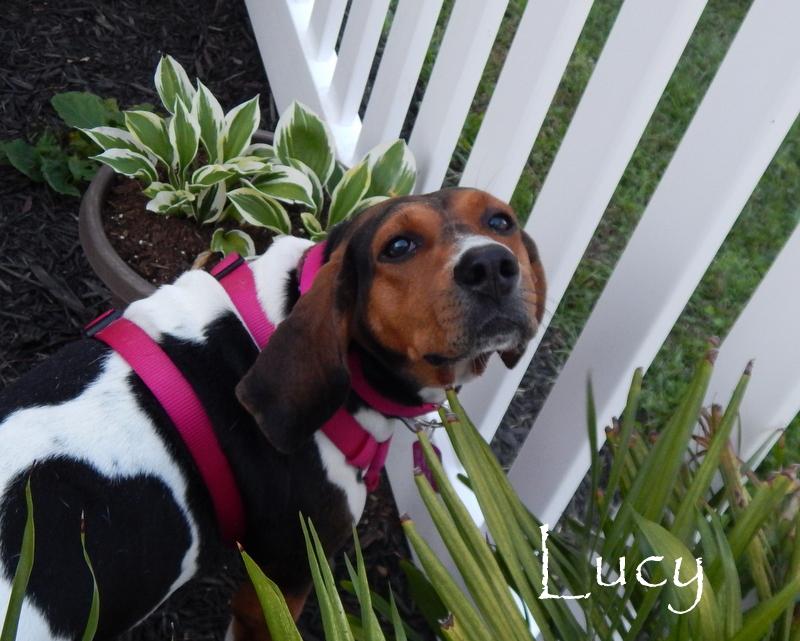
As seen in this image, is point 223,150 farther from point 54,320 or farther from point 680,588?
point 680,588

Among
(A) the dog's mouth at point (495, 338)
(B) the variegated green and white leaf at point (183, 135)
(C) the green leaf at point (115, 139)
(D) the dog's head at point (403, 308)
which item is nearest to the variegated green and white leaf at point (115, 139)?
(C) the green leaf at point (115, 139)

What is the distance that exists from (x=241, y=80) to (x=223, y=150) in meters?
1.45

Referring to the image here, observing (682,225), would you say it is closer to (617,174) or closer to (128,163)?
(617,174)

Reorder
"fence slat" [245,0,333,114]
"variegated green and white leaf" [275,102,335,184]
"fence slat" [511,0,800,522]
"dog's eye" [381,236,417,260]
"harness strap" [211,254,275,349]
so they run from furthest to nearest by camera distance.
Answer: "fence slat" [245,0,333,114], "variegated green and white leaf" [275,102,335,184], "harness strap" [211,254,275,349], "dog's eye" [381,236,417,260], "fence slat" [511,0,800,522]

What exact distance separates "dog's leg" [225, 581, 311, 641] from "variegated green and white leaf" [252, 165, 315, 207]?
1.27 metres

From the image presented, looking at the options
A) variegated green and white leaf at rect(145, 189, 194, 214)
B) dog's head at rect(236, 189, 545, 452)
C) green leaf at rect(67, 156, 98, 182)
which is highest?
dog's head at rect(236, 189, 545, 452)

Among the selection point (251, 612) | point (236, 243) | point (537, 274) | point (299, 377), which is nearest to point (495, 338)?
point (537, 274)

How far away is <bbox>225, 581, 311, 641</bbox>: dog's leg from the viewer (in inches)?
91.4

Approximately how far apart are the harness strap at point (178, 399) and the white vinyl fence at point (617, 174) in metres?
0.88

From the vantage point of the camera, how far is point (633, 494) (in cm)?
152

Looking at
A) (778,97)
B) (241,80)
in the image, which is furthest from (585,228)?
(241,80)

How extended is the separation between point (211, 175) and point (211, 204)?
0.65 ft

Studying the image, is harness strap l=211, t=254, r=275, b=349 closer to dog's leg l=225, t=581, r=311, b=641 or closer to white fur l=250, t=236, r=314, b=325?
white fur l=250, t=236, r=314, b=325

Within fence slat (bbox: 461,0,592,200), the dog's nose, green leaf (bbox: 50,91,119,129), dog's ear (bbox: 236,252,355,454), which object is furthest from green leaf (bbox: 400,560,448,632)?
green leaf (bbox: 50,91,119,129)
